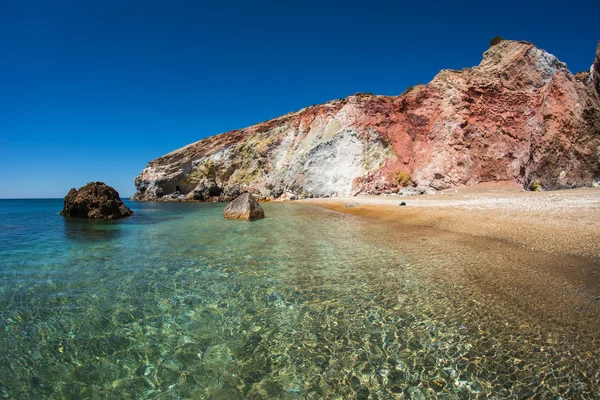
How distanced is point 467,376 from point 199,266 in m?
6.51

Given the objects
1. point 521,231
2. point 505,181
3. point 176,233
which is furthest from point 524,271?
point 505,181

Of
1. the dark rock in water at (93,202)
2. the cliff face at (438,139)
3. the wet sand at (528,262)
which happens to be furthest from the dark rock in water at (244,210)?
the cliff face at (438,139)

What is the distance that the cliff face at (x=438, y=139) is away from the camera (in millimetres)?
24109

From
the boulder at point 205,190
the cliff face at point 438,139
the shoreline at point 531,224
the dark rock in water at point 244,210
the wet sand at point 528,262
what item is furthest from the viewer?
the boulder at point 205,190

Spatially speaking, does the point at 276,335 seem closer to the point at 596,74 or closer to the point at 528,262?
the point at 528,262

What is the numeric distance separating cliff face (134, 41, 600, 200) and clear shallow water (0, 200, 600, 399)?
78.2ft

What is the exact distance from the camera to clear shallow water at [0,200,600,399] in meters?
3.19

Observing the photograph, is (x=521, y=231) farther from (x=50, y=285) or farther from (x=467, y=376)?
(x=50, y=285)

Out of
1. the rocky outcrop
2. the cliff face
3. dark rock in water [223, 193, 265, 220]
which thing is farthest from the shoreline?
the rocky outcrop

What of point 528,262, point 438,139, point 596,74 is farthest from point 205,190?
point 528,262

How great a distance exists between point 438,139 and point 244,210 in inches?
1085

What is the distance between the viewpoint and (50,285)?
6.41m

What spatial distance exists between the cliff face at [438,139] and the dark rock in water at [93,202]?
29.0 meters

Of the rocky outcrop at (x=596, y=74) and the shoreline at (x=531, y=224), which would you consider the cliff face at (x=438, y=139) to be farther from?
the shoreline at (x=531, y=224)
